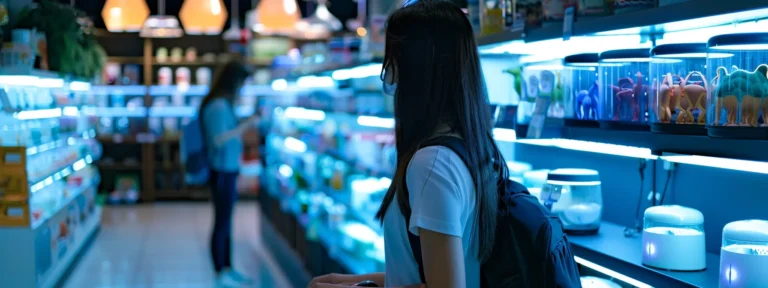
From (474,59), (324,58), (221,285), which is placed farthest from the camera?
(324,58)

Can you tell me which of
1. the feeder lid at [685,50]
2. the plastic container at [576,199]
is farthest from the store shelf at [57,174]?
the feeder lid at [685,50]

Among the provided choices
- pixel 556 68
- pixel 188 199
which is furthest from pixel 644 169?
pixel 188 199

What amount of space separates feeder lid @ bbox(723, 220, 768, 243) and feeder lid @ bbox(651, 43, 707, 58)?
1.35 feet

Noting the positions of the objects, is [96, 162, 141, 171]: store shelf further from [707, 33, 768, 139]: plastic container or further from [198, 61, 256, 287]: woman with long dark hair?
[707, 33, 768, 139]: plastic container

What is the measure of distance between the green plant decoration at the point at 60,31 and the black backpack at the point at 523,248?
5.32m

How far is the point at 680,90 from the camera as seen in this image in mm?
2131

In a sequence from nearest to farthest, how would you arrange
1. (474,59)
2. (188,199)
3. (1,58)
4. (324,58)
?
1. (474,59)
2. (1,58)
3. (324,58)
4. (188,199)

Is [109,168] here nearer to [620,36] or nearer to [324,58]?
[324,58]

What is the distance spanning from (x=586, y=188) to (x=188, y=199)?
11084 millimetres

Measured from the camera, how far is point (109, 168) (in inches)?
526

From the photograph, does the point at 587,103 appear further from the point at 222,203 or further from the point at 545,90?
the point at 222,203

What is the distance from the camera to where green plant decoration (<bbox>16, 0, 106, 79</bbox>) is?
658cm

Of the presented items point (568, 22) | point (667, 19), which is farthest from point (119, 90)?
point (667, 19)

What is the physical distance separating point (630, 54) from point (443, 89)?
80 cm
